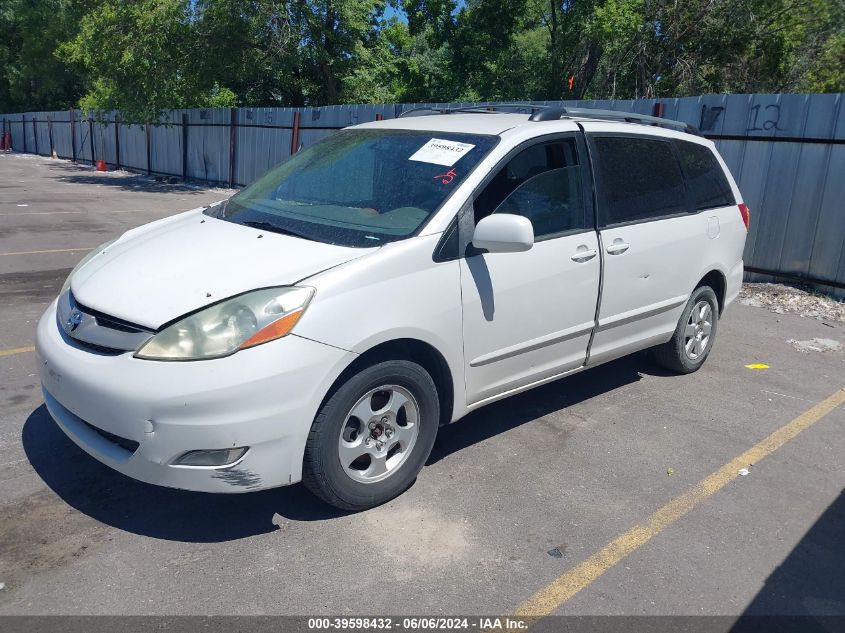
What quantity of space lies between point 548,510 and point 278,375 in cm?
158

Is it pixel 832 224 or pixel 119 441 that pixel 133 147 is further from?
pixel 119 441

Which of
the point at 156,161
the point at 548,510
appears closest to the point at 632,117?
the point at 548,510

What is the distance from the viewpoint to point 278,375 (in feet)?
9.81

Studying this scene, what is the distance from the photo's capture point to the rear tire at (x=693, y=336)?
5.50 meters

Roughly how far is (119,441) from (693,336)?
4255mm

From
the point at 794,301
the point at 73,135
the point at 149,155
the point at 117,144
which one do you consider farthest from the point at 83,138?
the point at 794,301

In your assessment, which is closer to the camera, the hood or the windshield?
the hood

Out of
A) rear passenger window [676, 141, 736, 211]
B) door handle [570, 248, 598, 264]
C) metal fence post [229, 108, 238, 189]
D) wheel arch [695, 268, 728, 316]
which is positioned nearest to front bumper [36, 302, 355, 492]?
door handle [570, 248, 598, 264]

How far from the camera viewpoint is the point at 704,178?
557cm

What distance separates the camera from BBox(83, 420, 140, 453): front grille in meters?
3.08

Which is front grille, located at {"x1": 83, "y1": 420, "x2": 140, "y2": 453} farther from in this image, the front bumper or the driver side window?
the driver side window

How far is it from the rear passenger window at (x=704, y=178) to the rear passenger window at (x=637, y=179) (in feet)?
0.49

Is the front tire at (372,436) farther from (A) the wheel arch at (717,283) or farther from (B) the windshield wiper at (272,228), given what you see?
(A) the wheel arch at (717,283)

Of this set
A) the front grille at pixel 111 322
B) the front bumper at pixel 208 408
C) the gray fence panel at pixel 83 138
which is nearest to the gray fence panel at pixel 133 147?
the gray fence panel at pixel 83 138
